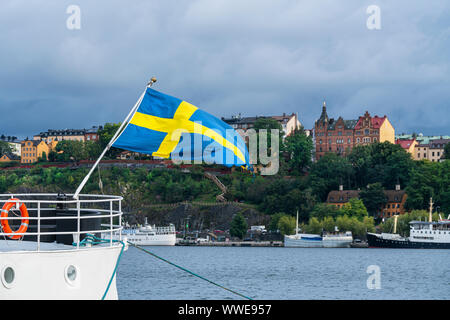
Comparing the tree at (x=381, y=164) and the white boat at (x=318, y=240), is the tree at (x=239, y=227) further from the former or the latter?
the tree at (x=381, y=164)

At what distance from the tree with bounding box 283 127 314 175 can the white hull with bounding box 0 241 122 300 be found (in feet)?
458

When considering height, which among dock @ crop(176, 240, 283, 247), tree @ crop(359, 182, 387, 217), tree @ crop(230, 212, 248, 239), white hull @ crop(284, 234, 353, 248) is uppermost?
tree @ crop(359, 182, 387, 217)

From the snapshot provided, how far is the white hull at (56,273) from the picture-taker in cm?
1244

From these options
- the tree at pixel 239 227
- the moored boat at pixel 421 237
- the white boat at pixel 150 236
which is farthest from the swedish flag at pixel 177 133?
the white boat at pixel 150 236

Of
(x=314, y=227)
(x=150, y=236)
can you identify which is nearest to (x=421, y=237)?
(x=314, y=227)

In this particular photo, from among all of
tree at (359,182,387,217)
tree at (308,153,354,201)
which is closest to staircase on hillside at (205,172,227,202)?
tree at (308,153,354,201)

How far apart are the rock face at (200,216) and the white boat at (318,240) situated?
11094 millimetres

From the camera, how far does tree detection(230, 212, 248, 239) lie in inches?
5148

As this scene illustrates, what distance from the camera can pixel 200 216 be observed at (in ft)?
464

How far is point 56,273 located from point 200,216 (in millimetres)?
128975

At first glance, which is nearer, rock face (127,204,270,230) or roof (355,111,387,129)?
rock face (127,204,270,230)

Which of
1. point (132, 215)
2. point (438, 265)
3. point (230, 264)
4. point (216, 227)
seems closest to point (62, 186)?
point (132, 215)

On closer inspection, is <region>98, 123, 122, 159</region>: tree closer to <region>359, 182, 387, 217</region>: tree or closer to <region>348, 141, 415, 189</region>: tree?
<region>348, 141, 415, 189</region>: tree
